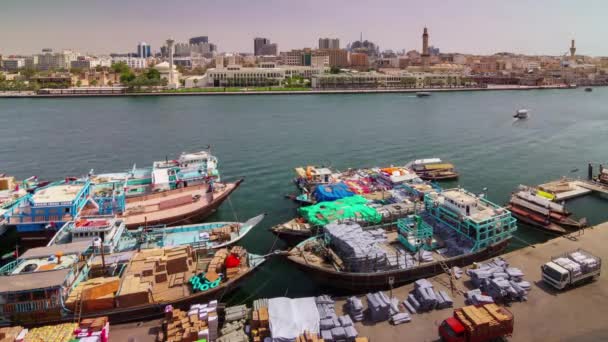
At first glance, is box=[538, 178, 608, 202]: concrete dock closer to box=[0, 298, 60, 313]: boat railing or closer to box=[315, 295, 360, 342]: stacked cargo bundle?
box=[315, 295, 360, 342]: stacked cargo bundle

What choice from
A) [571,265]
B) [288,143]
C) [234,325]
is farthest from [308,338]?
[288,143]

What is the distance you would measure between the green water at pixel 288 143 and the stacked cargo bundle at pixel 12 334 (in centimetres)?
791

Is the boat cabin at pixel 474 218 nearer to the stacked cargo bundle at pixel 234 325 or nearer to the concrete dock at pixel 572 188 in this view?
the stacked cargo bundle at pixel 234 325

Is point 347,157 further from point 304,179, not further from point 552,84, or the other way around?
point 552,84

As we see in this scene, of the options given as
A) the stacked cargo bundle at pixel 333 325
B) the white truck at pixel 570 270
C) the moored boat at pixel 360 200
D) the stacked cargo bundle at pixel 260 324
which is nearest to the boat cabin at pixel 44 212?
the moored boat at pixel 360 200

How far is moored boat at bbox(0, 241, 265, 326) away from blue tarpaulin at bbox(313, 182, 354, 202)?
332 inches

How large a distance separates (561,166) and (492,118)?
34248 millimetres

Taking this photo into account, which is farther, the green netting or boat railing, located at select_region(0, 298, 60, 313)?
the green netting

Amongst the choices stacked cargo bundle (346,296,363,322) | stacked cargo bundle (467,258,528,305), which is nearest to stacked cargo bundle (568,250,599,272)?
stacked cargo bundle (467,258,528,305)

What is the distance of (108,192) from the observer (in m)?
26.8

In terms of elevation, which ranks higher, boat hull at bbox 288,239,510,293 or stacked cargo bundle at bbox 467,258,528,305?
stacked cargo bundle at bbox 467,258,528,305

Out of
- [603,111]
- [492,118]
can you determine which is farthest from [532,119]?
[603,111]

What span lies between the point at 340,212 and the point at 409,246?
4.79 meters

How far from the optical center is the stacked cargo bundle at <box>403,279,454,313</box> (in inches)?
573
